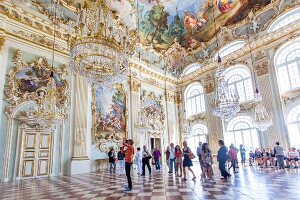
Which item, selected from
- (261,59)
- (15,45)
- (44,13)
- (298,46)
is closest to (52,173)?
(15,45)

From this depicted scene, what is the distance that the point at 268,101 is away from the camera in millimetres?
10805

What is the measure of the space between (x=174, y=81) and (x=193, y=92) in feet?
6.10

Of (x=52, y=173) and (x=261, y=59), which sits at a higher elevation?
(x=261, y=59)

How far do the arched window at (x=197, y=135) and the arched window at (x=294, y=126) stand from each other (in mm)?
5285

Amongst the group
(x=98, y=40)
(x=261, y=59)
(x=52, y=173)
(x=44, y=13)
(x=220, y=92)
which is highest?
(x=44, y=13)

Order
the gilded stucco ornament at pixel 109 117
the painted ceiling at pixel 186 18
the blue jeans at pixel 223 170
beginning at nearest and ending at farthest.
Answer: the blue jeans at pixel 223 170 < the gilded stucco ornament at pixel 109 117 < the painted ceiling at pixel 186 18

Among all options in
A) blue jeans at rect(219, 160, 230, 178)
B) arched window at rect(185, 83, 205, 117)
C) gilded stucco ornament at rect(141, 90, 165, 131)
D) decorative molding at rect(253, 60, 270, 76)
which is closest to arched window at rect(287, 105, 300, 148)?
decorative molding at rect(253, 60, 270, 76)

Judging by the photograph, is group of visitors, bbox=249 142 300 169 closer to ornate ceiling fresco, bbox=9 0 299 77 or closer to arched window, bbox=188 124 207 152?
arched window, bbox=188 124 207 152

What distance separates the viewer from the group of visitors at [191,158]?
5.52m

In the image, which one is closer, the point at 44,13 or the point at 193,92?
the point at 44,13

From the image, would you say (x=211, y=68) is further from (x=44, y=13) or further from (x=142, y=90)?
(x=44, y=13)

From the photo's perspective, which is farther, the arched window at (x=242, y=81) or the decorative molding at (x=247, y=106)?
the arched window at (x=242, y=81)

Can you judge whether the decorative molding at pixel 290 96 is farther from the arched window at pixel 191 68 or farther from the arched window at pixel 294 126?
the arched window at pixel 191 68

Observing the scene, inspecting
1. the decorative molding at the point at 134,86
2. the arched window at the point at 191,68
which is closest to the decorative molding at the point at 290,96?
the arched window at the point at 191,68
